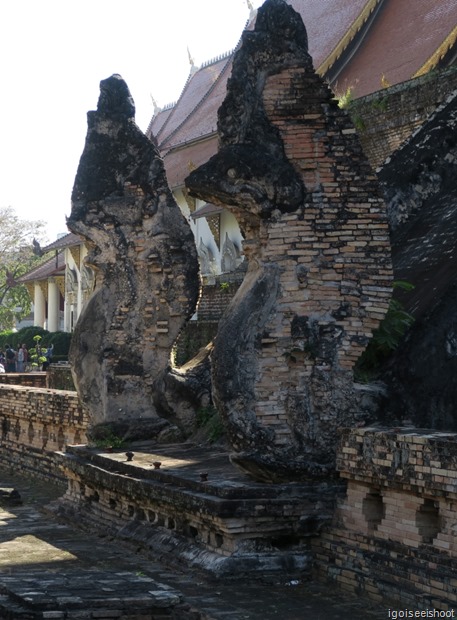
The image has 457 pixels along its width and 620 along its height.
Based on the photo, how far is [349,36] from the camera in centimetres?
2492

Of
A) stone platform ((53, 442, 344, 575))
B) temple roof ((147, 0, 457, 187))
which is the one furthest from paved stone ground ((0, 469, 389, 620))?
temple roof ((147, 0, 457, 187))

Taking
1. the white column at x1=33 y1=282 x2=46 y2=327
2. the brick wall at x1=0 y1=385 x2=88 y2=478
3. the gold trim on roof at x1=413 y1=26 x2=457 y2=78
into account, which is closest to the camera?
the brick wall at x1=0 y1=385 x2=88 y2=478

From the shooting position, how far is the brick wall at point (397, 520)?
6.64m

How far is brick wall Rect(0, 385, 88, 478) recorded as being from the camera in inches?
527

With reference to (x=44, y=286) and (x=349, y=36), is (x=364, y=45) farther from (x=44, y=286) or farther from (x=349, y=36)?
(x=44, y=286)

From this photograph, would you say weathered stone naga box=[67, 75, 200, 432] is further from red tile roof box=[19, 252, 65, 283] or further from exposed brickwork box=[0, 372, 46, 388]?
red tile roof box=[19, 252, 65, 283]

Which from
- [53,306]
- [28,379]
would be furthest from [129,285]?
[53,306]

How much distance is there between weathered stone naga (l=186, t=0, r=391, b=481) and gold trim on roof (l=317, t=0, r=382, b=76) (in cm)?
1614

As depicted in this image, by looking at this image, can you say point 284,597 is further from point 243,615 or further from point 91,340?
point 91,340

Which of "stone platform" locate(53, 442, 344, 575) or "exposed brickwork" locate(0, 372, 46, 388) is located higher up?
"exposed brickwork" locate(0, 372, 46, 388)

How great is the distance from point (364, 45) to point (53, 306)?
22.3 meters

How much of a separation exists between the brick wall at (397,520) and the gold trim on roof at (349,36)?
17719mm

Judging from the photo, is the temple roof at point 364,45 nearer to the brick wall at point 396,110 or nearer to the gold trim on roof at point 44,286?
the brick wall at point 396,110

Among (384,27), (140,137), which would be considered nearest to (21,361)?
(384,27)
